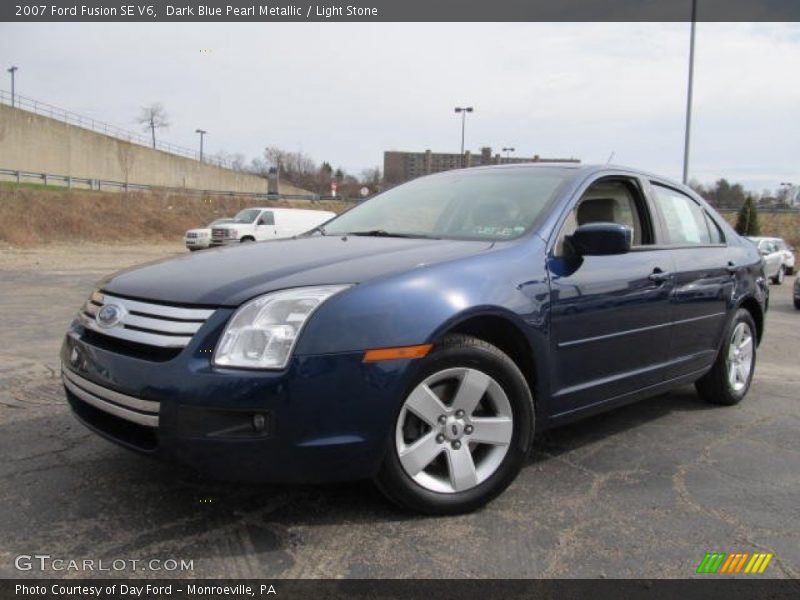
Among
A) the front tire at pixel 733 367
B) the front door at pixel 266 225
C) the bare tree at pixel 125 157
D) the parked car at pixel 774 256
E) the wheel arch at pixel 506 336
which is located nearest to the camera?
the wheel arch at pixel 506 336

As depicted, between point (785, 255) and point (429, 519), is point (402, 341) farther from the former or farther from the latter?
point (785, 255)

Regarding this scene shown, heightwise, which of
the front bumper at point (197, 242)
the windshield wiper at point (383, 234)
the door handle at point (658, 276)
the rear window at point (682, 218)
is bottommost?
the front bumper at point (197, 242)

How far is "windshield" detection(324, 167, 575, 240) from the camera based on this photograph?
3547 mm

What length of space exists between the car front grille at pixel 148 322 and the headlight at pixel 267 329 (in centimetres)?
14

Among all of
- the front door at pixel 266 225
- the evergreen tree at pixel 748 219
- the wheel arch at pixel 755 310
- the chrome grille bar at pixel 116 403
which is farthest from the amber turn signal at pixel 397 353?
the evergreen tree at pixel 748 219

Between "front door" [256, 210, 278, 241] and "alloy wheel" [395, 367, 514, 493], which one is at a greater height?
"front door" [256, 210, 278, 241]

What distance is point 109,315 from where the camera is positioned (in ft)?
9.25

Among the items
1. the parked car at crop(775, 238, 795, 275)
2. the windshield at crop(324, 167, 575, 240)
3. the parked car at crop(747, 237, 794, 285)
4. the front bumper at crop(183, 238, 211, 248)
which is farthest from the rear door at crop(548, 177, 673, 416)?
the front bumper at crop(183, 238, 211, 248)

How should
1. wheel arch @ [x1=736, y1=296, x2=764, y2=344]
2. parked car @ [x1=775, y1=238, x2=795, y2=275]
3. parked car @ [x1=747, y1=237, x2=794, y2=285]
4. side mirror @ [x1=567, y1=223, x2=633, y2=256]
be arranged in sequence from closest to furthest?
side mirror @ [x1=567, y1=223, x2=633, y2=256] → wheel arch @ [x1=736, y1=296, x2=764, y2=344] → parked car @ [x1=747, y1=237, x2=794, y2=285] → parked car @ [x1=775, y1=238, x2=795, y2=275]

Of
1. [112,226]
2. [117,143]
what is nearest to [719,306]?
[112,226]

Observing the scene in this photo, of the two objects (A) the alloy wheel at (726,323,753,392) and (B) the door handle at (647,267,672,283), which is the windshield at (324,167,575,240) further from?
(A) the alloy wheel at (726,323,753,392)

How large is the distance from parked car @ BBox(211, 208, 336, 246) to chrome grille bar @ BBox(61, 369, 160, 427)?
21246mm

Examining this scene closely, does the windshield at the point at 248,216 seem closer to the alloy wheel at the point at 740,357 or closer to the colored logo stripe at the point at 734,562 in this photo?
the alloy wheel at the point at 740,357

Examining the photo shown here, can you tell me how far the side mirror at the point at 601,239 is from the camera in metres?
3.24
